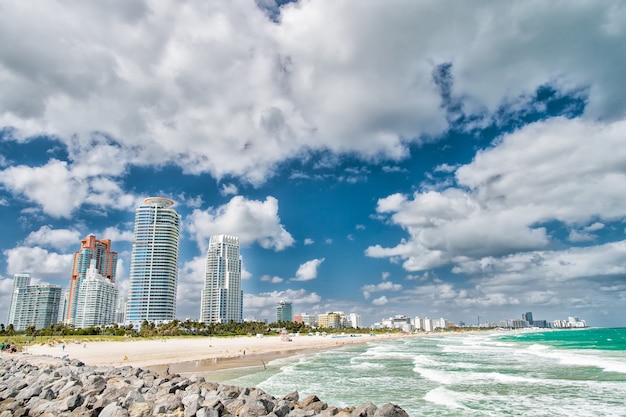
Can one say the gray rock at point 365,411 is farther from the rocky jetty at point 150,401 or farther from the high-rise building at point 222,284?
the high-rise building at point 222,284

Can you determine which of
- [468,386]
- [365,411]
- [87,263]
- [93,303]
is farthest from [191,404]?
[87,263]

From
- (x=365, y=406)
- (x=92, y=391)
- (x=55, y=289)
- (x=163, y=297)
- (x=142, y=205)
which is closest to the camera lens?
(x=365, y=406)

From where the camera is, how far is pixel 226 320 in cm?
16188

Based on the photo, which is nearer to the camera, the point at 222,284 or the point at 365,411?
the point at 365,411

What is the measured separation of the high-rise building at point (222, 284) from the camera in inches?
6383

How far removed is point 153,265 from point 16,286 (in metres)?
68.5

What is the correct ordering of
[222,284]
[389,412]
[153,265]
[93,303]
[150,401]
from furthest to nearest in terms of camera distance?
[222,284], [93,303], [153,265], [150,401], [389,412]

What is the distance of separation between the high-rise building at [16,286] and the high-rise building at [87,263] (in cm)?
1669

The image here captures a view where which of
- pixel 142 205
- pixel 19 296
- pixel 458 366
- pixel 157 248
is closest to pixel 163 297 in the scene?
pixel 157 248

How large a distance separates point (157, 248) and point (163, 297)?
54.4 feet

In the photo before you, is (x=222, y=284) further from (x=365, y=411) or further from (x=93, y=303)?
(x=365, y=411)

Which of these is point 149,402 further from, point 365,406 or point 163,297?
point 163,297

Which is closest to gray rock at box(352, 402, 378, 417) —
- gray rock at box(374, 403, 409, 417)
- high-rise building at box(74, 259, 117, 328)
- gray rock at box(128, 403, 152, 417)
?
gray rock at box(374, 403, 409, 417)

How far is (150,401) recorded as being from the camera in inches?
489
